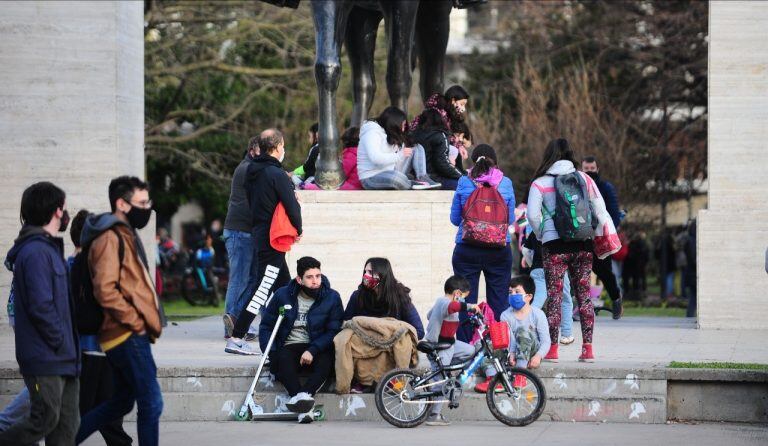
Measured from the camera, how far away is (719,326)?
53.9 feet

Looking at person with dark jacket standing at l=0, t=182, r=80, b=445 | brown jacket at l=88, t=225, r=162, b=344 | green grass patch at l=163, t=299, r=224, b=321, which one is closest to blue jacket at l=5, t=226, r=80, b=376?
person with dark jacket standing at l=0, t=182, r=80, b=445

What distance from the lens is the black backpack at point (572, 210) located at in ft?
39.3

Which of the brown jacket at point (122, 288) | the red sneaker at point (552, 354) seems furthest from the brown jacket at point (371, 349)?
the brown jacket at point (122, 288)

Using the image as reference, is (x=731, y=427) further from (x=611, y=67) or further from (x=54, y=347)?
(x=611, y=67)

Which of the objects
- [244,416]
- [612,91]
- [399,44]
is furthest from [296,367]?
[612,91]

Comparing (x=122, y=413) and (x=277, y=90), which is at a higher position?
(x=277, y=90)

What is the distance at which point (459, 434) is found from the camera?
1077 cm

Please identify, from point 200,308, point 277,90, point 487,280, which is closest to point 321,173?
point 487,280

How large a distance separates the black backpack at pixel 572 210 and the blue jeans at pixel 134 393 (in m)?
A: 4.19

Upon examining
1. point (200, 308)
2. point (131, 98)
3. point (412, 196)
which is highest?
point (131, 98)

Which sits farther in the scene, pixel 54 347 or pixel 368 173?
pixel 368 173

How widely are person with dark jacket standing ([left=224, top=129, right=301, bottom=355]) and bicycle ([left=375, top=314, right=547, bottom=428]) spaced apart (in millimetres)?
1867

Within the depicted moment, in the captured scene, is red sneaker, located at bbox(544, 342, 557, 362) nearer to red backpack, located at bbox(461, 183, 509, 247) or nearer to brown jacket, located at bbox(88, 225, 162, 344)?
red backpack, located at bbox(461, 183, 509, 247)

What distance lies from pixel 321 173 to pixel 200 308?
50.0 ft
